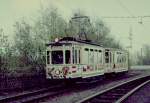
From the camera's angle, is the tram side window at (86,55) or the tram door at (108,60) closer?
the tram side window at (86,55)

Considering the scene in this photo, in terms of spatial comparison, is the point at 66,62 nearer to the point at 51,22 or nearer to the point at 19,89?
the point at 19,89

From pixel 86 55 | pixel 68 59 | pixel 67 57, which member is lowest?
pixel 68 59

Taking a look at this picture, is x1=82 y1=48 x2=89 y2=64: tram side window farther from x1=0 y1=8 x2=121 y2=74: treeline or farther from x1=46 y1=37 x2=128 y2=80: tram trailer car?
x1=0 y1=8 x2=121 y2=74: treeline

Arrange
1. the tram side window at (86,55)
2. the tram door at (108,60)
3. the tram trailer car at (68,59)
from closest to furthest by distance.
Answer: the tram trailer car at (68,59) < the tram side window at (86,55) < the tram door at (108,60)

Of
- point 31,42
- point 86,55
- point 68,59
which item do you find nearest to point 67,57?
point 68,59

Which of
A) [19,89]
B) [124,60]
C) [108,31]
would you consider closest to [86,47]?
[19,89]

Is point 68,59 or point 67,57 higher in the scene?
point 67,57

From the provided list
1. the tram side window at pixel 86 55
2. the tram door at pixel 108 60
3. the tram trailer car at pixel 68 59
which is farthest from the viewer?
the tram door at pixel 108 60

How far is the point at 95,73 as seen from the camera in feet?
98.8

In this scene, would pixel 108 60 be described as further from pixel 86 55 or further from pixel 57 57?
pixel 57 57

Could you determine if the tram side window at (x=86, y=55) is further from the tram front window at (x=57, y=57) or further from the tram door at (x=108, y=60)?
the tram door at (x=108, y=60)

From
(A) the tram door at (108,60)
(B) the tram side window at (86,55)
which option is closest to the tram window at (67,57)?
(B) the tram side window at (86,55)

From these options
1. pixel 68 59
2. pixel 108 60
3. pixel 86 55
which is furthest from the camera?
pixel 108 60

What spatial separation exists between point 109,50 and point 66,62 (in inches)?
490
